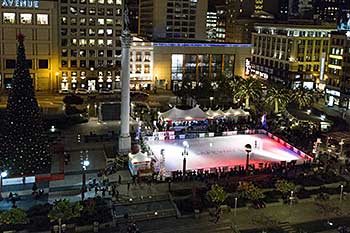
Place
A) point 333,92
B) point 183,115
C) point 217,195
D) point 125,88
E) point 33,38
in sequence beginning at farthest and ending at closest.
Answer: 1. point 33,38
2. point 333,92
3. point 183,115
4. point 125,88
5. point 217,195

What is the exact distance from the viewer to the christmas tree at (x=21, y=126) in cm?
3816

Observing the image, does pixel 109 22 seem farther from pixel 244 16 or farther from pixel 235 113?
pixel 244 16

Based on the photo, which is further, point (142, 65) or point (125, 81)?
point (142, 65)

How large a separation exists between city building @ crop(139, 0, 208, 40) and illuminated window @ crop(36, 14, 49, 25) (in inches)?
1696

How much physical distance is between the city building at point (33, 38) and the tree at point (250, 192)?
61.8 m

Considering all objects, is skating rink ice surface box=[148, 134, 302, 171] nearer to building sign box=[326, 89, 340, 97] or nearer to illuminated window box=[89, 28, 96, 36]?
building sign box=[326, 89, 340, 97]

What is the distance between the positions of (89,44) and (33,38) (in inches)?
467

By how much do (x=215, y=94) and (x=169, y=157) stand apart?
39195 mm

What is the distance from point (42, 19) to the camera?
8406 cm

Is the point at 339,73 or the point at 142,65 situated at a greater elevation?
the point at 339,73

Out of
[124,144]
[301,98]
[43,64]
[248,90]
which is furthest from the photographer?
[43,64]

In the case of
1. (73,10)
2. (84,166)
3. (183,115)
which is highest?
(73,10)

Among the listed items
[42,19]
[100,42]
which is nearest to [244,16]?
[100,42]

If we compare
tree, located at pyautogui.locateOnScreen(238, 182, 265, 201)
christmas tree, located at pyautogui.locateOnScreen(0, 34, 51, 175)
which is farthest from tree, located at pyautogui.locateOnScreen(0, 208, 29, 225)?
tree, located at pyautogui.locateOnScreen(238, 182, 265, 201)
